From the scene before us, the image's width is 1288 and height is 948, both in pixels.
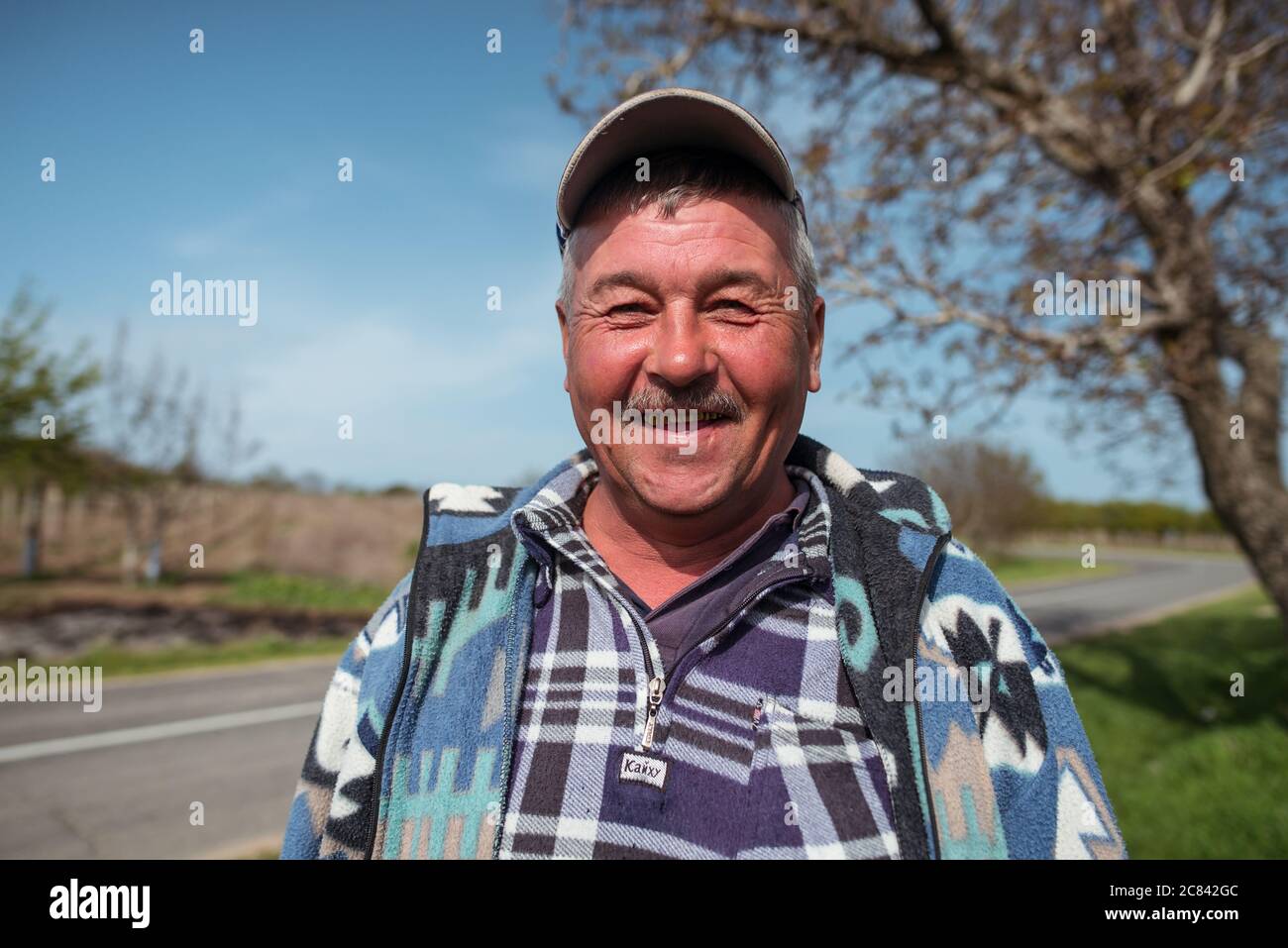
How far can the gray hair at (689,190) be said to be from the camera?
162 centimetres

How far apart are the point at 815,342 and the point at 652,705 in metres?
0.98

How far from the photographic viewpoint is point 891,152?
527cm

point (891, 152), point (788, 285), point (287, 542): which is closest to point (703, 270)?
point (788, 285)

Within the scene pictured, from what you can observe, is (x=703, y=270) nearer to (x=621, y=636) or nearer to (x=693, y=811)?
(x=621, y=636)

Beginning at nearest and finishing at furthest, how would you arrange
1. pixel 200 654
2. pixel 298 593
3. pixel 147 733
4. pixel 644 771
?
pixel 644 771
pixel 147 733
pixel 200 654
pixel 298 593

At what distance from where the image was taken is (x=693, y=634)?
1485 mm

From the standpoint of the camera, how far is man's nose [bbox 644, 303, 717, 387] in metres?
1.50

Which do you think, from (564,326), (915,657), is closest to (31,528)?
(564,326)

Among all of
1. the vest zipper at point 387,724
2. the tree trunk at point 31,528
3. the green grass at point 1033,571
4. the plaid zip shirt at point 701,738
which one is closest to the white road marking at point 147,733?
the vest zipper at point 387,724

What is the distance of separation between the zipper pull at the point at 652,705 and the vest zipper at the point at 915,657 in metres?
0.48

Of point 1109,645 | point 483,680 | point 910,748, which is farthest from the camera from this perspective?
point 1109,645

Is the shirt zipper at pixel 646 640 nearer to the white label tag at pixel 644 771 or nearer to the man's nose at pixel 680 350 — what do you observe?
the white label tag at pixel 644 771

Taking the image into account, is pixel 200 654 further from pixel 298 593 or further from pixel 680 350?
pixel 680 350
